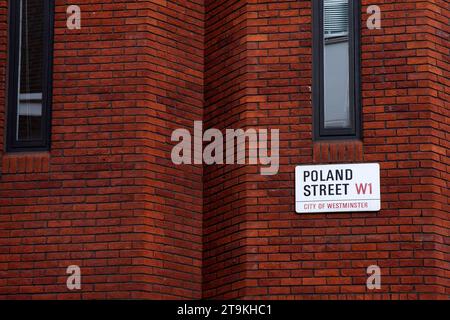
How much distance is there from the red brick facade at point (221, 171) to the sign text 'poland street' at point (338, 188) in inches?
3.1

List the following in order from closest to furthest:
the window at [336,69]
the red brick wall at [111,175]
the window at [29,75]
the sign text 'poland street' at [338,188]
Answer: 1. the sign text 'poland street' at [338,188]
2. the red brick wall at [111,175]
3. the window at [336,69]
4. the window at [29,75]

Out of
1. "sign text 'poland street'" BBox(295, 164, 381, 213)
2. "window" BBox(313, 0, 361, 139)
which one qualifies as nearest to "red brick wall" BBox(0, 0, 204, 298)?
"sign text 'poland street'" BBox(295, 164, 381, 213)

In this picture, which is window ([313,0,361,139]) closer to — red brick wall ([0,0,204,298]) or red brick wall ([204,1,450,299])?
red brick wall ([204,1,450,299])

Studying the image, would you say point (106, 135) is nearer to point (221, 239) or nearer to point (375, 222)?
point (221, 239)

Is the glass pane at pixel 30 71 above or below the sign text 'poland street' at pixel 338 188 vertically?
above

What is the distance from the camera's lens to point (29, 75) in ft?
39.1

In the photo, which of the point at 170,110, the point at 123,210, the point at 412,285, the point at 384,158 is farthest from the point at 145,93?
the point at 412,285

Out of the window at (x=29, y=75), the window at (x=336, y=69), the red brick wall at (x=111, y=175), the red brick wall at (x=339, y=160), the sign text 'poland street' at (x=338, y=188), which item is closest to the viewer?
the red brick wall at (x=339, y=160)

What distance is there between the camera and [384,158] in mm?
11055

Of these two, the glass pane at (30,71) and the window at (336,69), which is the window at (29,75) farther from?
the window at (336,69)

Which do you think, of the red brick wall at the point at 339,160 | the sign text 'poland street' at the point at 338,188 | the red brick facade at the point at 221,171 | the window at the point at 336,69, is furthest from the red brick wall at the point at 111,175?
the window at the point at 336,69

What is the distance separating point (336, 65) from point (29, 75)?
9.37ft

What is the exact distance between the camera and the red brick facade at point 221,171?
1089cm
